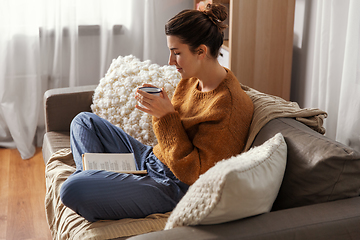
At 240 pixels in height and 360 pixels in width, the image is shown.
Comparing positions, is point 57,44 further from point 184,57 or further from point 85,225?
point 85,225

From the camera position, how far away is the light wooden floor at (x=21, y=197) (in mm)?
1895

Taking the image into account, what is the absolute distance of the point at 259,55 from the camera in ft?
7.36

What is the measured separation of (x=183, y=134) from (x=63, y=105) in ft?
3.49

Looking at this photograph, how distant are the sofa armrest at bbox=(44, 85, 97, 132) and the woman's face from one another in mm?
936

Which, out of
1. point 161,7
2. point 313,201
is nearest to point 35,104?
point 161,7

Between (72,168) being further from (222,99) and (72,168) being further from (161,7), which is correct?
(161,7)

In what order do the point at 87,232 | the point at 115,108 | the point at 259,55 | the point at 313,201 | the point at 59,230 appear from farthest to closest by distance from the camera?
the point at 259,55, the point at 115,108, the point at 59,230, the point at 87,232, the point at 313,201

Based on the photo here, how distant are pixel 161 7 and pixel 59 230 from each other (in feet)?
6.68

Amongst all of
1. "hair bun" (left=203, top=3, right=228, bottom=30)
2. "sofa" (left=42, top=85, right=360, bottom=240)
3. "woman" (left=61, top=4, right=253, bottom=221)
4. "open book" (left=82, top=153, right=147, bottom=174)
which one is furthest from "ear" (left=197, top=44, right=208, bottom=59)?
"open book" (left=82, top=153, right=147, bottom=174)

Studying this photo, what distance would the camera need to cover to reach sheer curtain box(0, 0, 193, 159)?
8.87 feet

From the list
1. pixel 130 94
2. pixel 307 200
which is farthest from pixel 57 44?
pixel 307 200

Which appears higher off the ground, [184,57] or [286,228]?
[184,57]

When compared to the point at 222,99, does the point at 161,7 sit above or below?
above

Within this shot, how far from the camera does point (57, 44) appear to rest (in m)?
2.78
